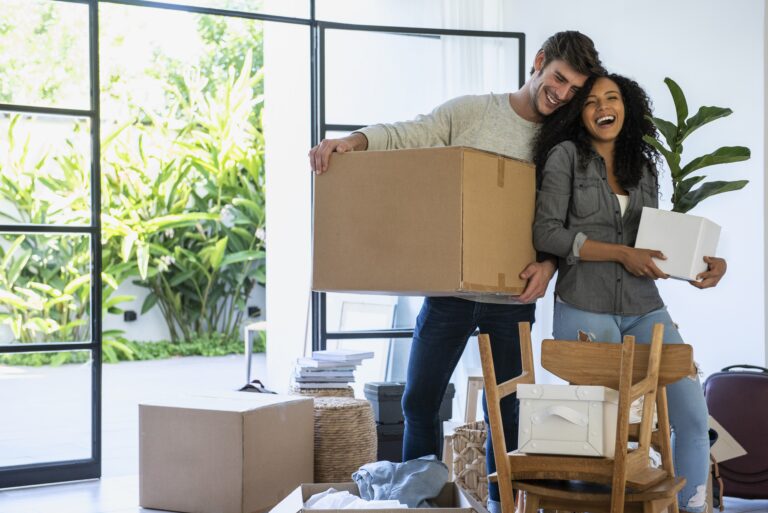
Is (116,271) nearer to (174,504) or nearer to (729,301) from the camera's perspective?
(174,504)

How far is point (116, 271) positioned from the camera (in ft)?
22.7

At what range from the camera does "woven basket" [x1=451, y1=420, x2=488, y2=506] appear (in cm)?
309

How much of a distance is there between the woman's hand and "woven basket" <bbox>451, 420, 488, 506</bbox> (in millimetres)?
1095

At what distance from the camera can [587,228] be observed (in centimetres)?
227

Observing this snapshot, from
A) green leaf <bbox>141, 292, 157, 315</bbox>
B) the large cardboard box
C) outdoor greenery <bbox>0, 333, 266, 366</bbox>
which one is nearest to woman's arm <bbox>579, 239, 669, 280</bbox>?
the large cardboard box

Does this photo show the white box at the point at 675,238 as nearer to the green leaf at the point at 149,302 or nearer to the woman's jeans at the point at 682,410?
the woman's jeans at the point at 682,410

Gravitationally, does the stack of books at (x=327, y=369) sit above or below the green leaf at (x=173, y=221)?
below

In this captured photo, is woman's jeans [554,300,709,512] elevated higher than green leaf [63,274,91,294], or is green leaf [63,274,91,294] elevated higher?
green leaf [63,274,91,294]

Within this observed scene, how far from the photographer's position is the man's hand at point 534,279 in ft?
7.45

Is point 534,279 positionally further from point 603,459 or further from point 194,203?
point 194,203

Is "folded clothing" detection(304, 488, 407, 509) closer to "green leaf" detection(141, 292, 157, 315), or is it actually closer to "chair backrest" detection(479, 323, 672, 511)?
"chair backrest" detection(479, 323, 672, 511)

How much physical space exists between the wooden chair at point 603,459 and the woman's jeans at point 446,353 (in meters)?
0.44

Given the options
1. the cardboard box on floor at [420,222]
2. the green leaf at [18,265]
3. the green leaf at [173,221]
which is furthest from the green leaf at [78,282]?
the green leaf at [173,221]

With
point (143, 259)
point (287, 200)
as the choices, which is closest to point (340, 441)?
point (287, 200)
